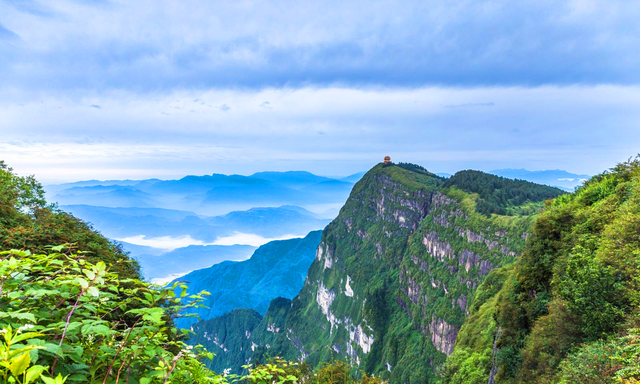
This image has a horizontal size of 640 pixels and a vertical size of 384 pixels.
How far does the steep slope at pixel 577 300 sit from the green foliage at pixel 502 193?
63977mm

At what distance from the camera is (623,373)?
373 inches

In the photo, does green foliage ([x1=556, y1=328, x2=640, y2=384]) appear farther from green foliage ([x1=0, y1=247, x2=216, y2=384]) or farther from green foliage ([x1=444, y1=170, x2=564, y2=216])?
green foliage ([x1=444, y1=170, x2=564, y2=216])

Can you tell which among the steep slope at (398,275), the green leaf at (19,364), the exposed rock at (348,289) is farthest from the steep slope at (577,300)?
the exposed rock at (348,289)

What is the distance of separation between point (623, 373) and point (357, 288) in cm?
14073

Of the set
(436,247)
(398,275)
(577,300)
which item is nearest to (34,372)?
(577,300)

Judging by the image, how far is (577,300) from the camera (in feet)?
53.1

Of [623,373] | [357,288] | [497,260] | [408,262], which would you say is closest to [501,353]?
[623,373]

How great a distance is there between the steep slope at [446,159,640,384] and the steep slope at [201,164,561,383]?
4806cm

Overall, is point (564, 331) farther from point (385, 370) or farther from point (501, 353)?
point (385, 370)

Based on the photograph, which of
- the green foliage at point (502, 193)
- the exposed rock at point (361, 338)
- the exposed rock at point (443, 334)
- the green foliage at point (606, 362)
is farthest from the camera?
the exposed rock at point (361, 338)

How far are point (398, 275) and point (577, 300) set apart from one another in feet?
385

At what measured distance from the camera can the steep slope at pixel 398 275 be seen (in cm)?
8444

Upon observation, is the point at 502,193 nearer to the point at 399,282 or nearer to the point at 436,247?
the point at 436,247

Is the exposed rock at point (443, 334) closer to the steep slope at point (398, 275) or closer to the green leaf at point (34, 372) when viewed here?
the steep slope at point (398, 275)
